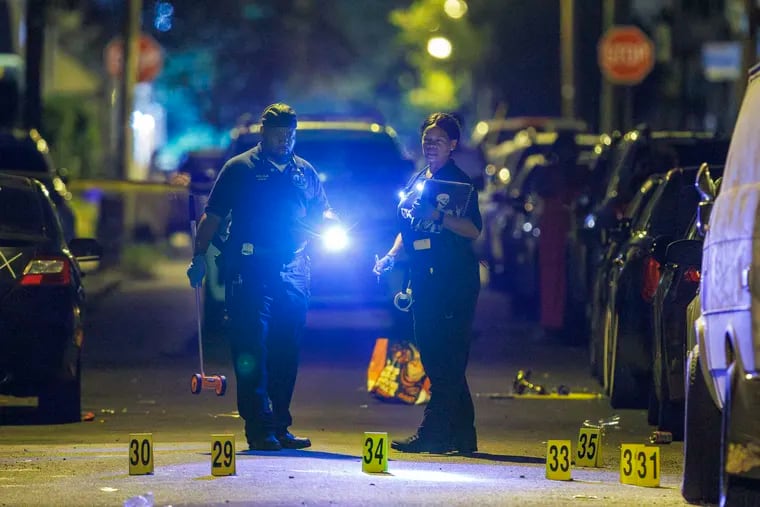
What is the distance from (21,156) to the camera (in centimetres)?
2194

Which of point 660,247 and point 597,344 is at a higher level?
point 660,247

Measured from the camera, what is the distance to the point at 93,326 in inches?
808

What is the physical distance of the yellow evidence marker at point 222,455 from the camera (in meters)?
9.31

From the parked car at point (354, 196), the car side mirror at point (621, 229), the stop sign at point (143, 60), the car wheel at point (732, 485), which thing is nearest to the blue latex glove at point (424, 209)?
the car wheel at point (732, 485)

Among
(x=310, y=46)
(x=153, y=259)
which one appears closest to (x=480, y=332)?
(x=153, y=259)

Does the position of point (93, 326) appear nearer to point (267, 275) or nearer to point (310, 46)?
point (267, 275)

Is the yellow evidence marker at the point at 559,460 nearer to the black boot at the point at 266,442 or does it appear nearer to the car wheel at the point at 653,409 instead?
the black boot at the point at 266,442

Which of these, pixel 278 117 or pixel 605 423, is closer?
pixel 278 117

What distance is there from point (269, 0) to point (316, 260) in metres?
38.8

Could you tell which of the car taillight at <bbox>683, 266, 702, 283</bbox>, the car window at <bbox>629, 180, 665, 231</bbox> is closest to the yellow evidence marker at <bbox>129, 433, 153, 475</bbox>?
the car taillight at <bbox>683, 266, 702, 283</bbox>

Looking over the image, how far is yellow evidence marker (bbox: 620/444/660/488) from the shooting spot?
936 cm

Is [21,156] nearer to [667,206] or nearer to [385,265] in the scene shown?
[667,206]

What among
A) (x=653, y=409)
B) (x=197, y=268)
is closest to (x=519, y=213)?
(x=653, y=409)

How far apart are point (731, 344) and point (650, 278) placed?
213 inches
